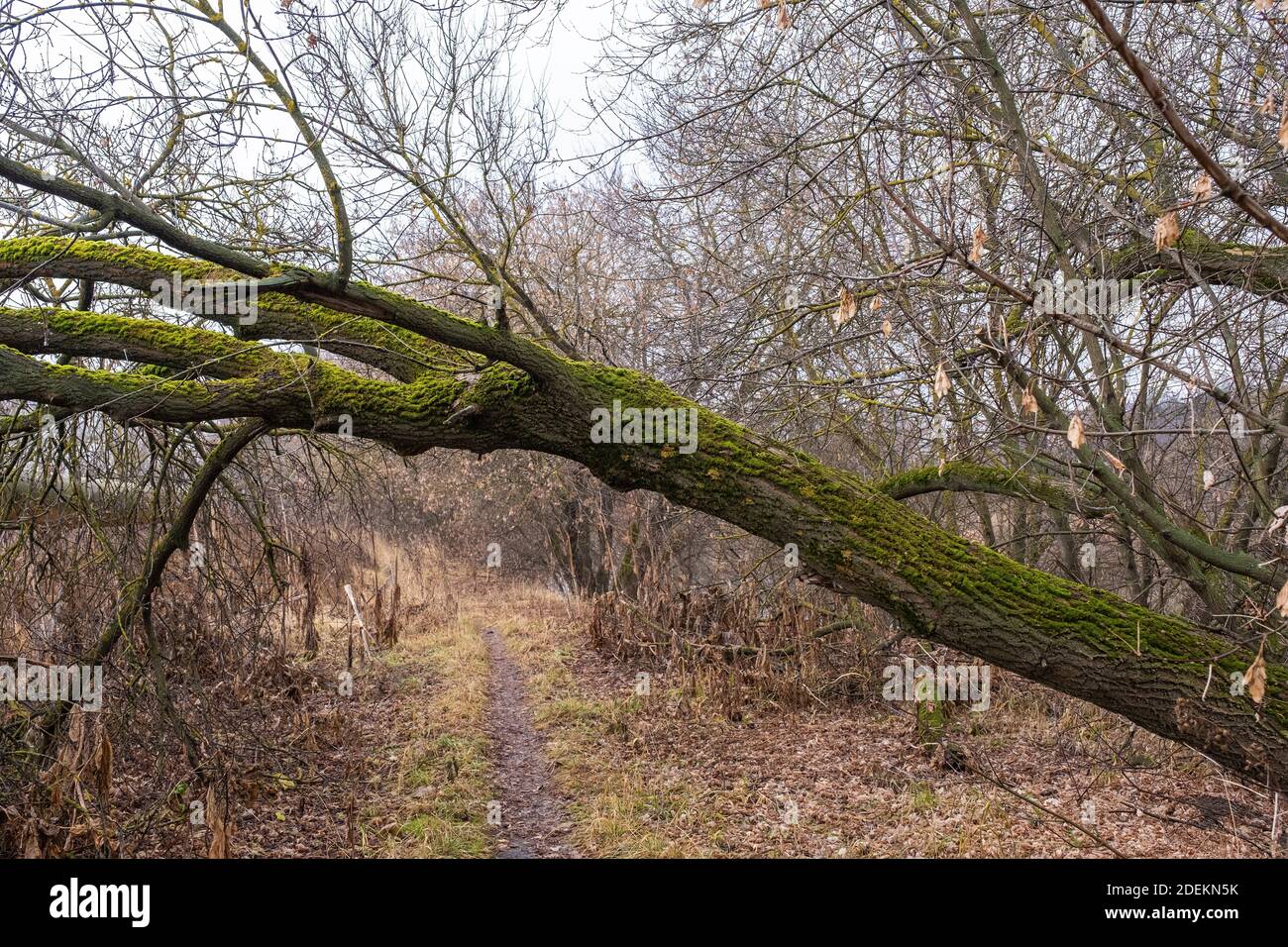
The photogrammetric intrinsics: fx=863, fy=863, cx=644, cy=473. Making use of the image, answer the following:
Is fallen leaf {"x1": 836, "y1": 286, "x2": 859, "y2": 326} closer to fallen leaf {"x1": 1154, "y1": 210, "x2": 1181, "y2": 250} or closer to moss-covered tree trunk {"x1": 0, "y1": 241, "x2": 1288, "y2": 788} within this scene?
fallen leaf {"x1": 1154, "y1": 210, "x2": 1181, "y2": 250}

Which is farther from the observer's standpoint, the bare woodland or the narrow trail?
the narrow trail

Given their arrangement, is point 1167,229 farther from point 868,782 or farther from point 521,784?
point 521,784

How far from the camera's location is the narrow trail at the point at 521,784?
6.00 m

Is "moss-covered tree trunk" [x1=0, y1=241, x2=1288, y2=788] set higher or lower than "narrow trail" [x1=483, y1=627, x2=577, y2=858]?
higher

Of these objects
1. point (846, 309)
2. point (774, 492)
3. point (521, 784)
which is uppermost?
point (846, 309)

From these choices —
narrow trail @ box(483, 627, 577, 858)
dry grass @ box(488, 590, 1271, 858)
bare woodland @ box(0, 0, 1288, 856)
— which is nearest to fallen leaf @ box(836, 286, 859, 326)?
bare woodland @ box(0, 0, 1288, 856)

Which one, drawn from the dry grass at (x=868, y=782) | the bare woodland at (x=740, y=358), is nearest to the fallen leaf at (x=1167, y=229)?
the bare woodland at (x=740, y=358)

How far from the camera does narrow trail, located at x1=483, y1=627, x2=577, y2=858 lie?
600 centimetres

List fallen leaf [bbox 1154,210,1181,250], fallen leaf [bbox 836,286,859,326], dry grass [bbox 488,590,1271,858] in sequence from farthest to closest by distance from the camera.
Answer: dry grass [bbox 488,590,1271,858]
fallen leaf [bbox 836,286,859,326]
fallen leaf [bbox 1154,210,1181,250]

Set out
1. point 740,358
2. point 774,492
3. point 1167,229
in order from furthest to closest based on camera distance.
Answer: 1. point 740,358
2. point 774,492
3. point 1167,229

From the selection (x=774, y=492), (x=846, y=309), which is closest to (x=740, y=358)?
(x=774, y=492)

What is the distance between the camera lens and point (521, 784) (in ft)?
23.4

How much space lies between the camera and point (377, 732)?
7789 mm

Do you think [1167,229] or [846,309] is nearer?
[1167,229]
